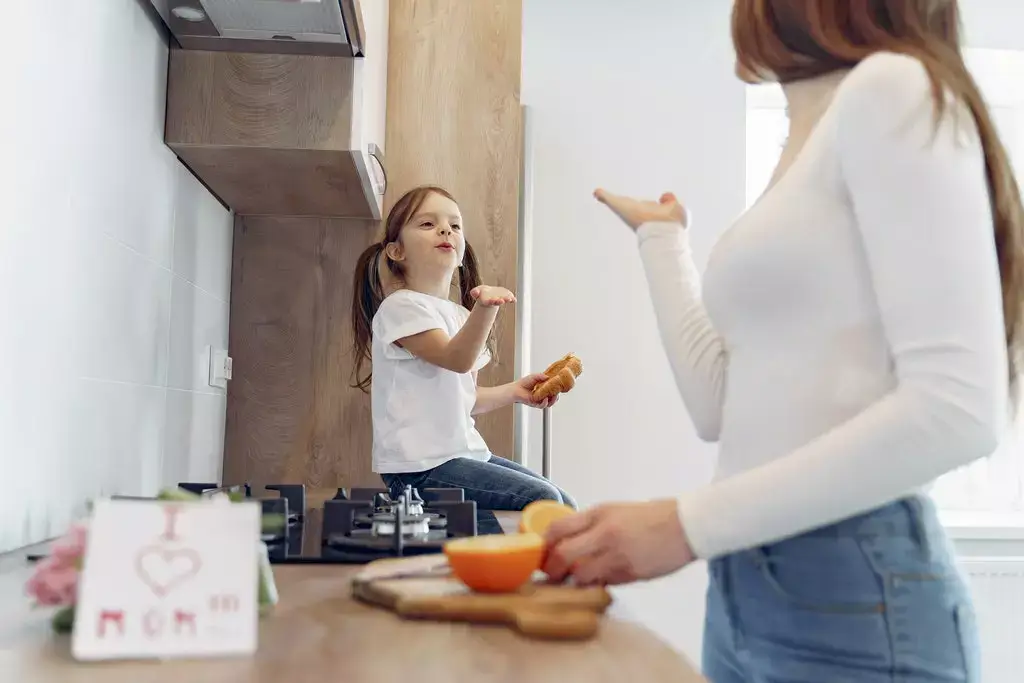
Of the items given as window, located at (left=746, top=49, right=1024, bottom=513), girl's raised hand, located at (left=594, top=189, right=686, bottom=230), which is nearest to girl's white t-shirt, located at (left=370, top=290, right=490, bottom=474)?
girl's raised hand, located at (left=594, top=189, right=686, bottom=230)

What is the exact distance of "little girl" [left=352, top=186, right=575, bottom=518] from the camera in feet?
5.34

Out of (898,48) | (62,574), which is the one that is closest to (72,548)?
(62,574)

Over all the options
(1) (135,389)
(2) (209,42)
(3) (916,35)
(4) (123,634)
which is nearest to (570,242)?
(2) (209,42)

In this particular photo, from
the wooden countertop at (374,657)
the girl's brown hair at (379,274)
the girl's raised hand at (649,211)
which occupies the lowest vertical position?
the wooden countertop at (374,657)

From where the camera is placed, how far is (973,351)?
58 cm

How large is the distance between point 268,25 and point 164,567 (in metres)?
1.14

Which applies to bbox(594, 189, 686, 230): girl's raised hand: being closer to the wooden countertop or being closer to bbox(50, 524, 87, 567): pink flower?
the wooden countertop

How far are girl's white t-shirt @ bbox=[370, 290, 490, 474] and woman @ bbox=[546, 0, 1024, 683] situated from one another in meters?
1.04

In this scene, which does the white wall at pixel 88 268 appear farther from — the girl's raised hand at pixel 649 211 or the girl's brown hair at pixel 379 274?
the girl's raised hand at pixel 649 211

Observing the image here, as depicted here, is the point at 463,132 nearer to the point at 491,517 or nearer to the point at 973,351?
the point at 491,517

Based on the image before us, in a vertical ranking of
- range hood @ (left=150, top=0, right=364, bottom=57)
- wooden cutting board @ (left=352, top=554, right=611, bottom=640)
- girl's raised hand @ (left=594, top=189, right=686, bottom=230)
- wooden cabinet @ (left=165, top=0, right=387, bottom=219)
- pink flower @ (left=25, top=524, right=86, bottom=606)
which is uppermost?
range hood @ (left=150, top=0, right=364, bottom=57)

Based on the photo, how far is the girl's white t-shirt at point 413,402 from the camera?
1734 millimetres

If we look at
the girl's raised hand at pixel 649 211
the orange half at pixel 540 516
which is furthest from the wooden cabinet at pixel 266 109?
the orange half at pixel 540 516

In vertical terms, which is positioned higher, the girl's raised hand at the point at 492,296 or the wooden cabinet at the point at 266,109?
the wooden cabinet at the point at 266,109
